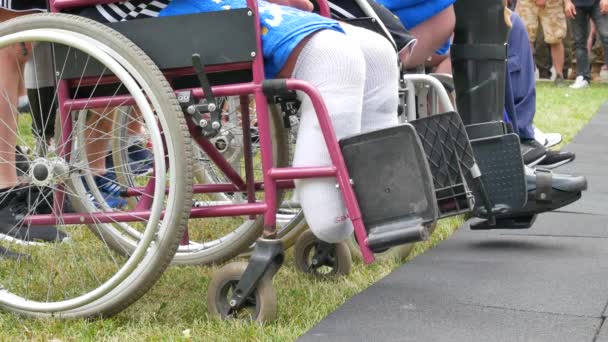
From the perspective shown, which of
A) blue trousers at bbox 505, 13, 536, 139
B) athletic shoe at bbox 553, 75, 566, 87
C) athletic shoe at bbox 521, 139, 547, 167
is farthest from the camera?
athletic shoe at bbox 553, 75, 566, 87

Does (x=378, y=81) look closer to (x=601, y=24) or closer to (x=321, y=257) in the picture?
(x=321, y=257)

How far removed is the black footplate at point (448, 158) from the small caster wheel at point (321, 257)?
377 mm

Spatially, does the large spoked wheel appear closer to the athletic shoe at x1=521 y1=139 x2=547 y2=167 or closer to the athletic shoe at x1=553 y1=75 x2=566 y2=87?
the athletic shoe at x1=521 y1=139 x2=547 y2=167

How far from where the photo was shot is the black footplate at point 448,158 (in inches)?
101

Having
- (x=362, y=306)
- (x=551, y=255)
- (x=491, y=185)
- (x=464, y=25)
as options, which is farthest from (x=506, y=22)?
(x=362, y=306)

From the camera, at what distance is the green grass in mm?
2270

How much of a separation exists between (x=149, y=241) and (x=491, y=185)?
125 cm

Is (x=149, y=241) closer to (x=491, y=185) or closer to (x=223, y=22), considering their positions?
(x=223, y=22)

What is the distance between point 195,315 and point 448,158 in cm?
76

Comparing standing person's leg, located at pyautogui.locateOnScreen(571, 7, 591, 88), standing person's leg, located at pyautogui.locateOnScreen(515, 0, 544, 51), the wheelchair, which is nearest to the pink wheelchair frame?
→ the wheelchair

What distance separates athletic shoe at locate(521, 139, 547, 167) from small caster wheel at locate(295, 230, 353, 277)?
47.6 inches

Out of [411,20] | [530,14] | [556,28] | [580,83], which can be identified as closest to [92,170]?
[411,20]

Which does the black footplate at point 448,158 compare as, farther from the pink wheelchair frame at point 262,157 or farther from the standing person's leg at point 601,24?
the standing person's leg at point 601,24

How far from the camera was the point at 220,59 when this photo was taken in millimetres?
2281
